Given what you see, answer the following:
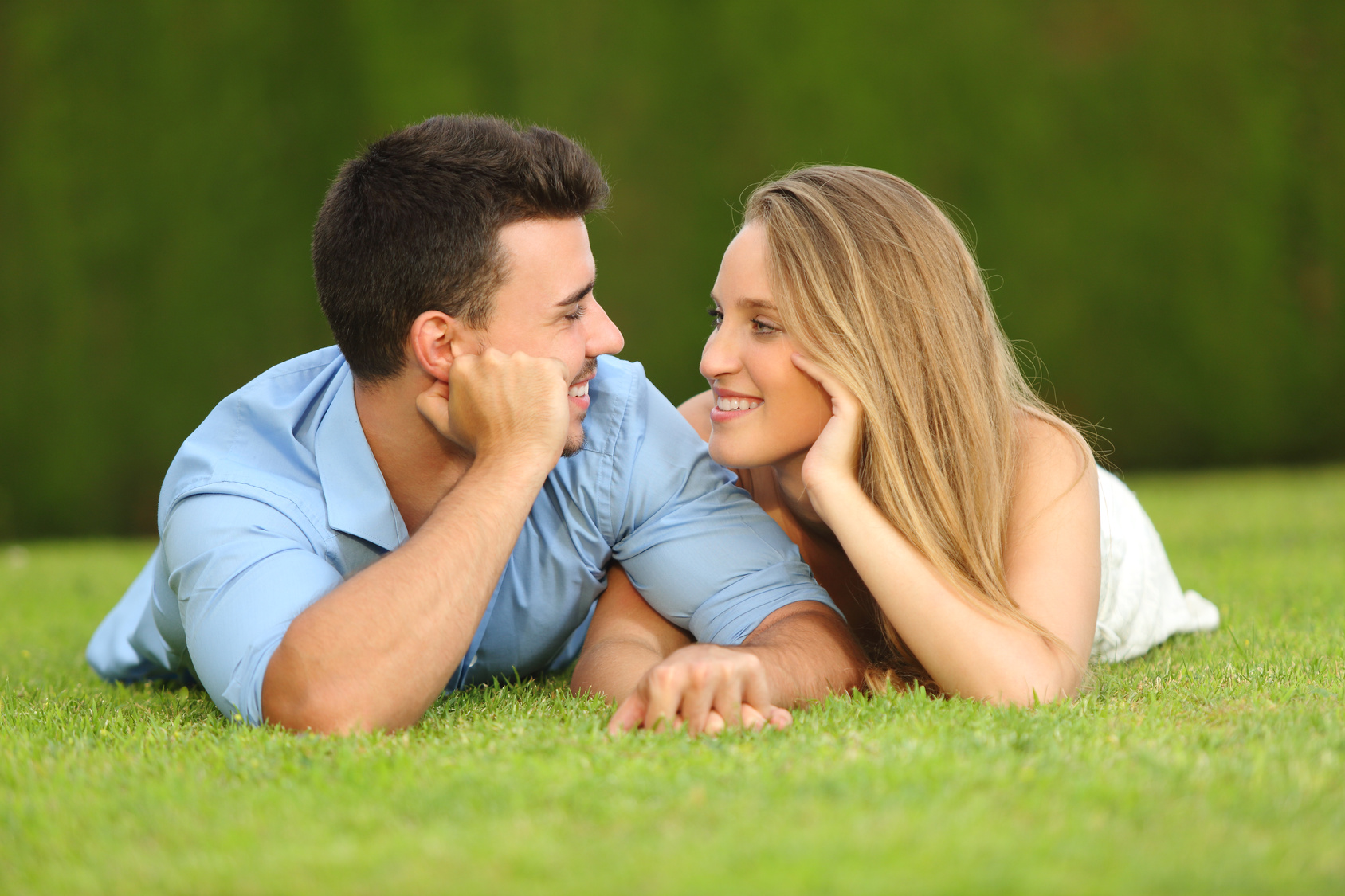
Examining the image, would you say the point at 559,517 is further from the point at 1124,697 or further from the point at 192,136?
the point at 192,136

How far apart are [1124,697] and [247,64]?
25.1 ft

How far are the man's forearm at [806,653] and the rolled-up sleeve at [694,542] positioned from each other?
0.22 feet

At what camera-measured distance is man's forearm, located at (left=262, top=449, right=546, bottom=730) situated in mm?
2279

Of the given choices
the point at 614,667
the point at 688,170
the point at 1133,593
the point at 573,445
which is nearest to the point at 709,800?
the point at 614,667

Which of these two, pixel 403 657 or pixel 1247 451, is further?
pixel 1247 451

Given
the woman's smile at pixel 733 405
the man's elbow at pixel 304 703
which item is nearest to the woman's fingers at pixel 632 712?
the man's elbow at pixel 304 703

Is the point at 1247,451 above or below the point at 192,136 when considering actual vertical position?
below

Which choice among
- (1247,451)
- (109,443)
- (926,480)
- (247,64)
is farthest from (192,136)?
(1247,451)

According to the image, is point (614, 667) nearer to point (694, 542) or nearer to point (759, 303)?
point (694, 542)

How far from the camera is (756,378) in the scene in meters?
3.08

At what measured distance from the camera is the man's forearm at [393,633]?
228cm

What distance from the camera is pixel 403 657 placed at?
2.32 metres

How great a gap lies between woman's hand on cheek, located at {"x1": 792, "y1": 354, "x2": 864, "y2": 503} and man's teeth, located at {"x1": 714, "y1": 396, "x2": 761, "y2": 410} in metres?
0.18

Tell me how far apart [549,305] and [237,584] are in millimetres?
1062
